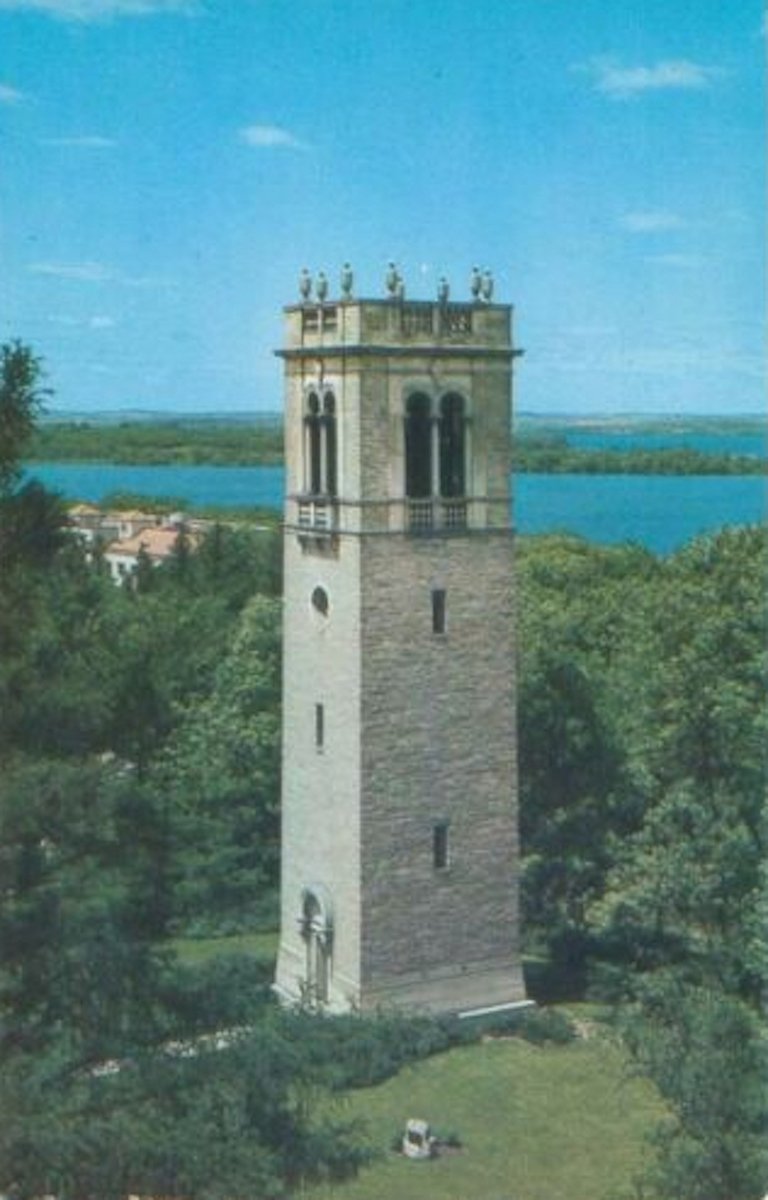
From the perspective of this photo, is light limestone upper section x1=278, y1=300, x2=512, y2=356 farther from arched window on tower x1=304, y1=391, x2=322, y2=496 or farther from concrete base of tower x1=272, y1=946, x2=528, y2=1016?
concrete base of tower x1=272, y1=946, x2=528, y2=1016

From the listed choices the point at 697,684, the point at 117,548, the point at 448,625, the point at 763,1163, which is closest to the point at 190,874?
the point at 448,625

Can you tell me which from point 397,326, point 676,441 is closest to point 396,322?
point 397,326

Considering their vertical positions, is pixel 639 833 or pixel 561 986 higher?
pixel 639 833

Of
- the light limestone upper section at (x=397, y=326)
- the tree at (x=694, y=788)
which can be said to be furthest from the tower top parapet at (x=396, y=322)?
the tree at (x=694, y=788)

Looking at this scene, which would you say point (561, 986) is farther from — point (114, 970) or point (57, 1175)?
point (57, 1175)

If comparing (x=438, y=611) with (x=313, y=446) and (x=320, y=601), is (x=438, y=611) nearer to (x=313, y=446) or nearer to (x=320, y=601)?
(x=320, y=601)

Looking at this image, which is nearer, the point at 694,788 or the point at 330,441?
the point at 330,441

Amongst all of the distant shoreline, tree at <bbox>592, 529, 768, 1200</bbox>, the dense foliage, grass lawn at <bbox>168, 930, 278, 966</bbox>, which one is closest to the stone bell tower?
the distant shoreline
